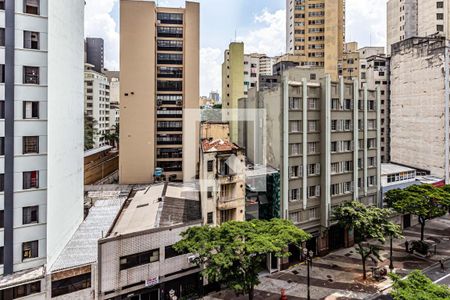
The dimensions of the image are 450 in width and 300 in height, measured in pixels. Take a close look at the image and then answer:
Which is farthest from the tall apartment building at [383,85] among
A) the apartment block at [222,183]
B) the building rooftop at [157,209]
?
the apartment block at [222,183]

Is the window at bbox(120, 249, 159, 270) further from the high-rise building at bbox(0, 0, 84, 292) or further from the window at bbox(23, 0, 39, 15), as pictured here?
the window at bbox(23, 0, 39, 15)

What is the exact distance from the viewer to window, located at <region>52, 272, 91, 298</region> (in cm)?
1839

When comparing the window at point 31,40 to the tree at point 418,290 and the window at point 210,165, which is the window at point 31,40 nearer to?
the window at point 210,165

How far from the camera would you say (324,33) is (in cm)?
6888

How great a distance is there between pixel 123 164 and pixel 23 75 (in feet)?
96.5

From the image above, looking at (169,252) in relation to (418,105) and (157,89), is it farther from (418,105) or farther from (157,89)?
(418,105)

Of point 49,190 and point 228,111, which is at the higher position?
point 228,111

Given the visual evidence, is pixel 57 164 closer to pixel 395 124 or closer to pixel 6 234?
pixel 6 234

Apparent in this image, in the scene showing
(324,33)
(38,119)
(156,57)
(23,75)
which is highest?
(324,33)

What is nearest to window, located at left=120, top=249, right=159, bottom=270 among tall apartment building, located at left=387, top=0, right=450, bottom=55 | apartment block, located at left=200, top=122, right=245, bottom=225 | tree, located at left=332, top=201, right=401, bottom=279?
apartment block, located at left=200, top=122, right=245, bottom=225

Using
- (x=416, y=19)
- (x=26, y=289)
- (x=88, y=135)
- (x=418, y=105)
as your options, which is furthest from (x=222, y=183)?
(x=416, y=19)

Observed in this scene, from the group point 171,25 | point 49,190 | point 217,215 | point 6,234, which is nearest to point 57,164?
point 49,190

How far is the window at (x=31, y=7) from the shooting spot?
758 inches

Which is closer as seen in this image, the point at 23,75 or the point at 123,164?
the point at 23,75
